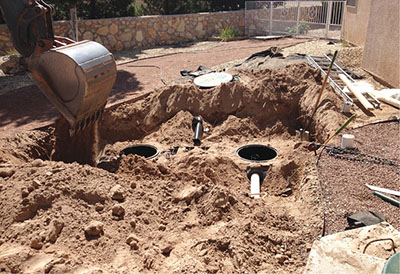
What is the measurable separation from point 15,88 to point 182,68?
486 cm

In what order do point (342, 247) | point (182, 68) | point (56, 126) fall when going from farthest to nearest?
point (182, 68)
point (56, 126)
point (342, 247)

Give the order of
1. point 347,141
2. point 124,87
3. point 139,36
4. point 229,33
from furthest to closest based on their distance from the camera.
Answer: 1. point 229,33
2. point 139,36
3. point 124,87
4. point 347,141

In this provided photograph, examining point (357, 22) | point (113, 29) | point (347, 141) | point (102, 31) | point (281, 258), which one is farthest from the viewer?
point (113, 29)

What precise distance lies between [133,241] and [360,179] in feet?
10.8

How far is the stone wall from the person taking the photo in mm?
13677

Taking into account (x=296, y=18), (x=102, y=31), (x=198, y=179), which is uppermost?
(x=296, y=18)

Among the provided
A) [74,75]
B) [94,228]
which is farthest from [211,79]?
[94,228]

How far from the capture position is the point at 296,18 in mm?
17391

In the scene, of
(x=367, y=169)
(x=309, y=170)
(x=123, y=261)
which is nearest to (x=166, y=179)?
(x=123, y=261)

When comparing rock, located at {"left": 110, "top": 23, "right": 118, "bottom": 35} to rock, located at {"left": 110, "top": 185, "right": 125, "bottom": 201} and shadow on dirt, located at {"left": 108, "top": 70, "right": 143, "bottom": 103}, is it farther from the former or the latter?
rock, located at {"left": 110, "top": 185, "right": 125, "bottom": 201}

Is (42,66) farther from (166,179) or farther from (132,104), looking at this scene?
(132,104)

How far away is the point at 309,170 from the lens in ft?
18.5

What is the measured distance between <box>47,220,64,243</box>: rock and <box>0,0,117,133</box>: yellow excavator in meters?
2.04

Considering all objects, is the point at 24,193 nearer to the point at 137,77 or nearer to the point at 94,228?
the point at 94,228
